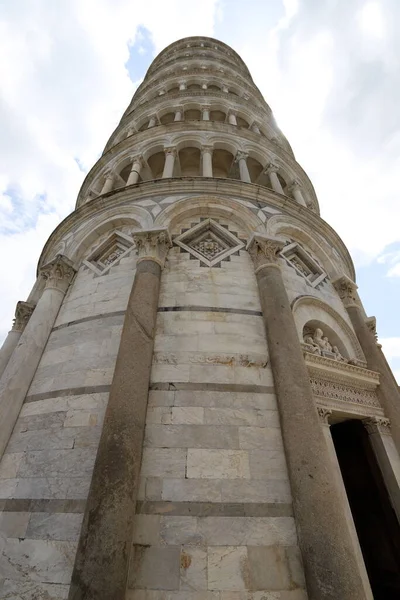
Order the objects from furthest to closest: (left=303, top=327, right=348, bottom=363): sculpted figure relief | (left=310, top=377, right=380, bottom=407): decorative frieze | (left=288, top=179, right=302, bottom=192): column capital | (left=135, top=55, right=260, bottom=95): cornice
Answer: (left=135, top=55, right=260, bottom=95): cornice → (left=288, top=179, right=302, bottom=192): column capital → (left=303, top=327, right=348, bottom=363): sculpted figure relief → (left=310, top=377, right=380, bottom=407): decorative frieze

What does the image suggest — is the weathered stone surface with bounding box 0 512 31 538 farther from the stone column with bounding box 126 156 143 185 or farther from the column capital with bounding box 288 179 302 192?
the column capital with bounding box 288 179 302 192

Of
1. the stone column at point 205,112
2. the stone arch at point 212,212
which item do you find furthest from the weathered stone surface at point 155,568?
the stone column at point 205,112

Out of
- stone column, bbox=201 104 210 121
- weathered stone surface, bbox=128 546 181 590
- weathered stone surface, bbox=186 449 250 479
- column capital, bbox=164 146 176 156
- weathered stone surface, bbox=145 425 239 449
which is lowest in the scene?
weathered stone surface, bbox=128 546 181 590

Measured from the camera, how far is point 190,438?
400 cm

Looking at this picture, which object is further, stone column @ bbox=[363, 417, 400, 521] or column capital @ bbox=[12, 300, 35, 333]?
column capital @ bbox=[12, 300, 35, 333]

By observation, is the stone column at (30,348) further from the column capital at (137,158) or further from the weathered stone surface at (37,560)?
the column capital at (137,158)

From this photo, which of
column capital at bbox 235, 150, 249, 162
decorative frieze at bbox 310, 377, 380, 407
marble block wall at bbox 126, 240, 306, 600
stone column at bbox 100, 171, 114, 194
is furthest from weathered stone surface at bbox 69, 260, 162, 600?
column capital at bbox 235, 150, 249, 162

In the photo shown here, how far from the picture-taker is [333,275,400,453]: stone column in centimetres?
582

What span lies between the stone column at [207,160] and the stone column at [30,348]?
16.2 feet

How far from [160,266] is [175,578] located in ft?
15.4

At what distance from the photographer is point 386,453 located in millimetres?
5285

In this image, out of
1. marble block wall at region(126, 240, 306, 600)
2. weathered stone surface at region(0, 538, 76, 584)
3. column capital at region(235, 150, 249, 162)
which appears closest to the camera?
marble block wall at region(126, 240, 306, 600)

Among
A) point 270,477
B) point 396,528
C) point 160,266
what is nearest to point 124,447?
point 270,477

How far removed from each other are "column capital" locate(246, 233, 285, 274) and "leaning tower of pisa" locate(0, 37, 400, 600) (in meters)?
0.05
